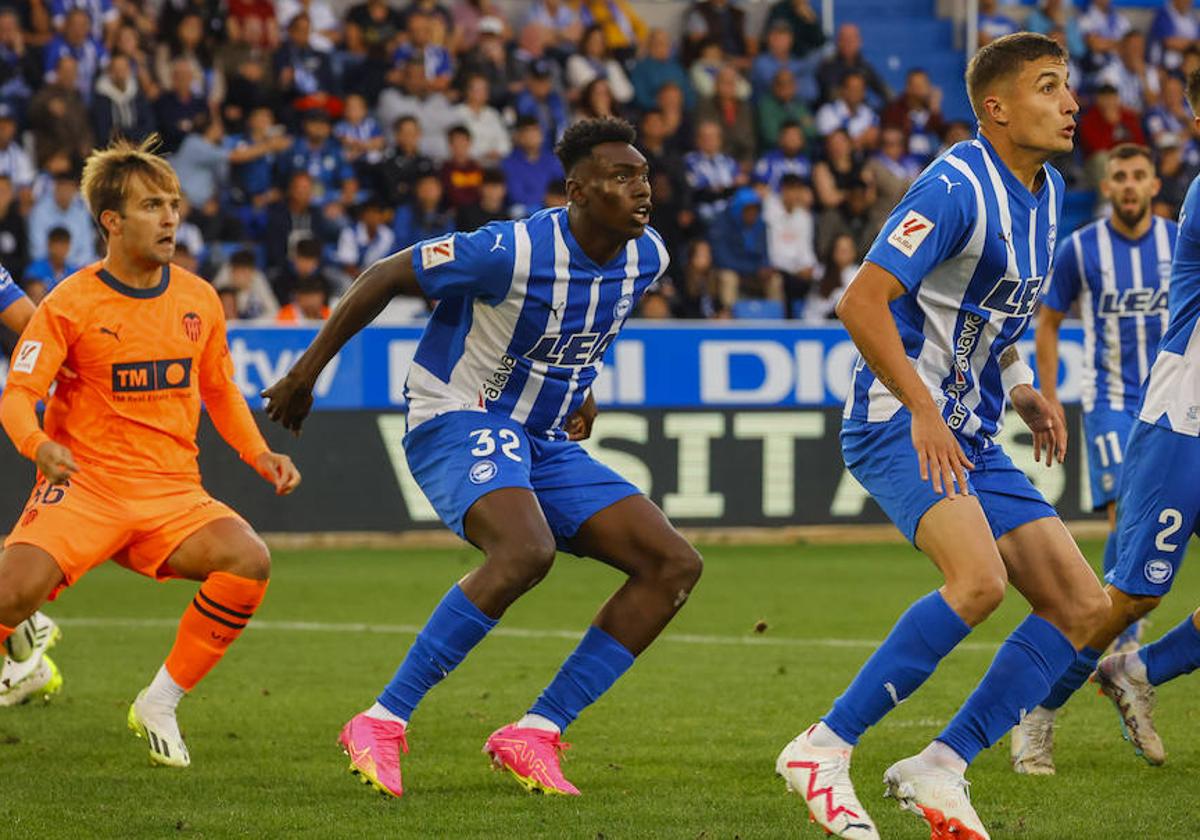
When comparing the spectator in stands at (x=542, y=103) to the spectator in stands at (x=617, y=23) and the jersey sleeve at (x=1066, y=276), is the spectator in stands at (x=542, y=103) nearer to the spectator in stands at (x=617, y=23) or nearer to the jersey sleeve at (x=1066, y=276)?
the spectator in stands at (x=617, y=23)

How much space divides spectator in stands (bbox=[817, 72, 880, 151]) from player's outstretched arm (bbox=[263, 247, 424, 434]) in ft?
47.9

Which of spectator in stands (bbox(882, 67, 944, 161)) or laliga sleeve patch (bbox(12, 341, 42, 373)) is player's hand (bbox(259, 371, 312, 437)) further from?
spectator in stands (bbox(882, 67, 944, 161))

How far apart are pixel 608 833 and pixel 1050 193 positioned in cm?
219

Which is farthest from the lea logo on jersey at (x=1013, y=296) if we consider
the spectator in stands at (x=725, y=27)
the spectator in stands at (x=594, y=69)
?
the spectator in stands at (x=725, y=27)

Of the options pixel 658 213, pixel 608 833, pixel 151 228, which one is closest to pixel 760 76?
pixel 658 213

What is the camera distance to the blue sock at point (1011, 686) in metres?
5.27

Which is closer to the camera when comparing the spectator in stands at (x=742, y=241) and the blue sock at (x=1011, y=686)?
the blue sock at (x=1011, y=686)

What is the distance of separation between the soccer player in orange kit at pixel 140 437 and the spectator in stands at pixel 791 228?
38.4 ft

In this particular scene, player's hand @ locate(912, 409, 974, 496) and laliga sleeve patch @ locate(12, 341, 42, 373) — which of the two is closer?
player's hand @ locate(912, 409, 974, 496)

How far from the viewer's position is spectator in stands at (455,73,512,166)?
18453mm

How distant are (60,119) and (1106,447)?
10.7 m

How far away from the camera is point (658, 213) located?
1792cm

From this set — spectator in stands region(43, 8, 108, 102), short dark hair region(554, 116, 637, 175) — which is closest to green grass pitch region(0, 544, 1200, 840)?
short dark hair region(554, 116, 637, 175)

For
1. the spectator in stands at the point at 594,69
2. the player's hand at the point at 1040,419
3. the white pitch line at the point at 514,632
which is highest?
the spectator in stands at the point at 594,69
